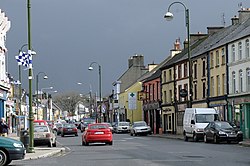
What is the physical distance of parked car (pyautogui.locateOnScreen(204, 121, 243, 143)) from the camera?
41.0 metres

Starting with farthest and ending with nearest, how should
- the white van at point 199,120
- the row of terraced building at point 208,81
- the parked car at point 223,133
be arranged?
the row of terraced building at point 208,81 < the white van at point 199,120 < the parked car at point 223,133

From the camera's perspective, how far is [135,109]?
323ft

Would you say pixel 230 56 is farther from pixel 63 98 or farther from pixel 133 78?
pixel 63 98

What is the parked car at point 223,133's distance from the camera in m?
41.0

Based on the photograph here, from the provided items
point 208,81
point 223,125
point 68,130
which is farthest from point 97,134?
point 68,130

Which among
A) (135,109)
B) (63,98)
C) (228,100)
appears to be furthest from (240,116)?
(63,98)

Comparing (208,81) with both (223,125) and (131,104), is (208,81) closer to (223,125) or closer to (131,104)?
(223,125)

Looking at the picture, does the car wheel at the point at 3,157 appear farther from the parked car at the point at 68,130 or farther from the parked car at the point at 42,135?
the parked car at the point at 68,130


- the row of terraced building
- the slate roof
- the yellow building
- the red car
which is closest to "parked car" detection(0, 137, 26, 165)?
the red car

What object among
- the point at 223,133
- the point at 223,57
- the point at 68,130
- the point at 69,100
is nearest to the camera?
the point at 223,133

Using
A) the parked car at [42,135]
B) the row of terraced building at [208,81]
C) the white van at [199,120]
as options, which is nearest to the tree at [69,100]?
the row of terraced building at [208,81]

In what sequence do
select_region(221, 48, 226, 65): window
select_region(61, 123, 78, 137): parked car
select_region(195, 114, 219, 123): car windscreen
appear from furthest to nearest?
select_region(61, 123, 78, 137): parked car, select_region(221, 48, 226, 65): window, select_region(195, 114, 219, 123): car windscreen

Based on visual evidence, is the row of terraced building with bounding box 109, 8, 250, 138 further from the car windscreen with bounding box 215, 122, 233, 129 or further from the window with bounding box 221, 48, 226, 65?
the car windscreen with bounding box 215, 122, 233, 129

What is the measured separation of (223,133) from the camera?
40.9 metres
